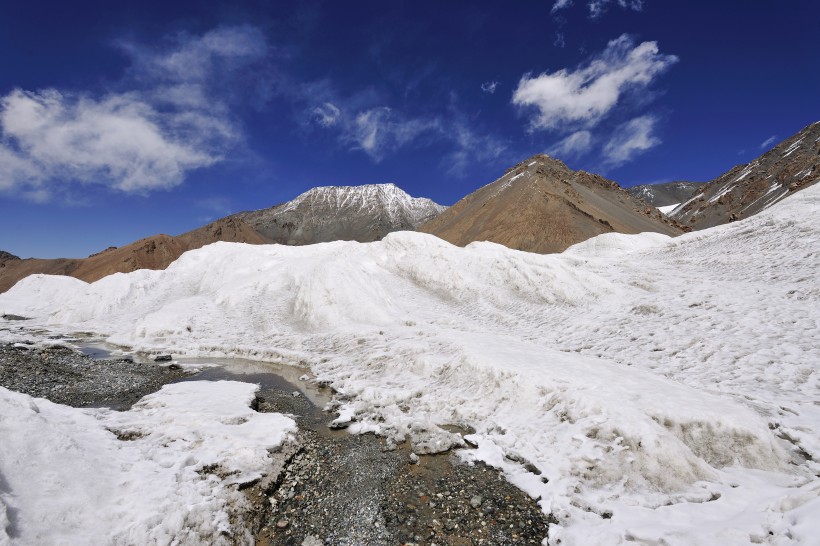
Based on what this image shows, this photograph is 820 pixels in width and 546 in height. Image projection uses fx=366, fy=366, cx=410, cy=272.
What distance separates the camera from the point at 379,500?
859 centimetres

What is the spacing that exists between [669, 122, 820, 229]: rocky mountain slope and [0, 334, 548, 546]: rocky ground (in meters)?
174

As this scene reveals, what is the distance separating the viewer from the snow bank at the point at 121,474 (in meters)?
5.82

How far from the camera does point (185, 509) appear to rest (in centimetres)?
700

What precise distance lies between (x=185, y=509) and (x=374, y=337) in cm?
1479

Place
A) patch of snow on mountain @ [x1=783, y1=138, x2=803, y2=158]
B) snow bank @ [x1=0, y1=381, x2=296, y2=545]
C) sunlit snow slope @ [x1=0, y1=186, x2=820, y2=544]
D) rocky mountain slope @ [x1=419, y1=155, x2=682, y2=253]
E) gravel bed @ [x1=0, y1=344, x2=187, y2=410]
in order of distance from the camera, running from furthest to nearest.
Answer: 1. patch of snow on mountain @ [x1=783, y1=138, x2=803, y2=158]
2. rocky mountain slope @ [x1=419, y1=155, x2=682, y2=253]
3. gravel bed @ [x1=0, y1=344, x2=187, y2=410]
4. sunlit snow slope @ [x1=0, y1=186, x2=820, y2=544]
5. snow bank @ [x1=0, y1=381, x2=296, y2=545]

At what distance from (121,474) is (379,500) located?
5.43 metres

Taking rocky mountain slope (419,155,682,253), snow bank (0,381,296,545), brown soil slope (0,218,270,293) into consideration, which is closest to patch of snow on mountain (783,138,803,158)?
rocky mountain slope (419,155,682,253)

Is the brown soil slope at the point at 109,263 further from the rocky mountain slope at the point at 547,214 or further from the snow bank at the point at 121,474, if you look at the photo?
the snow bank at the point at 121,474

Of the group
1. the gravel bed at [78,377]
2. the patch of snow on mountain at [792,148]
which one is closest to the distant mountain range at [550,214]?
the patch of snow on mountain at [792,148]

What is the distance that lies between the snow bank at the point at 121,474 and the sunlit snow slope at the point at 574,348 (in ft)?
16.4

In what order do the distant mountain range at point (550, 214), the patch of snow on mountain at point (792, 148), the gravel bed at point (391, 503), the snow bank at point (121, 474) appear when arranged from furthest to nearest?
1. the patch of snow on mountain at point (792, 148)
2. the distant mountain range at point (550, 214)
3. the gravel bed at point (391, 503)
4. the snow bank at point (121, 474)

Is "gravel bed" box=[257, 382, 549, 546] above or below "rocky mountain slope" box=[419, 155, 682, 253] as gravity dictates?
below

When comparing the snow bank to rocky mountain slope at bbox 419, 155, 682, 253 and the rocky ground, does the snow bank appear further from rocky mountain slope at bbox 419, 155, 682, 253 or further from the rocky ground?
rocky mountain slope at bbox 419, 155, 682, 253

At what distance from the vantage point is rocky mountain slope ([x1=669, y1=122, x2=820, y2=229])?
13906 centimetres
